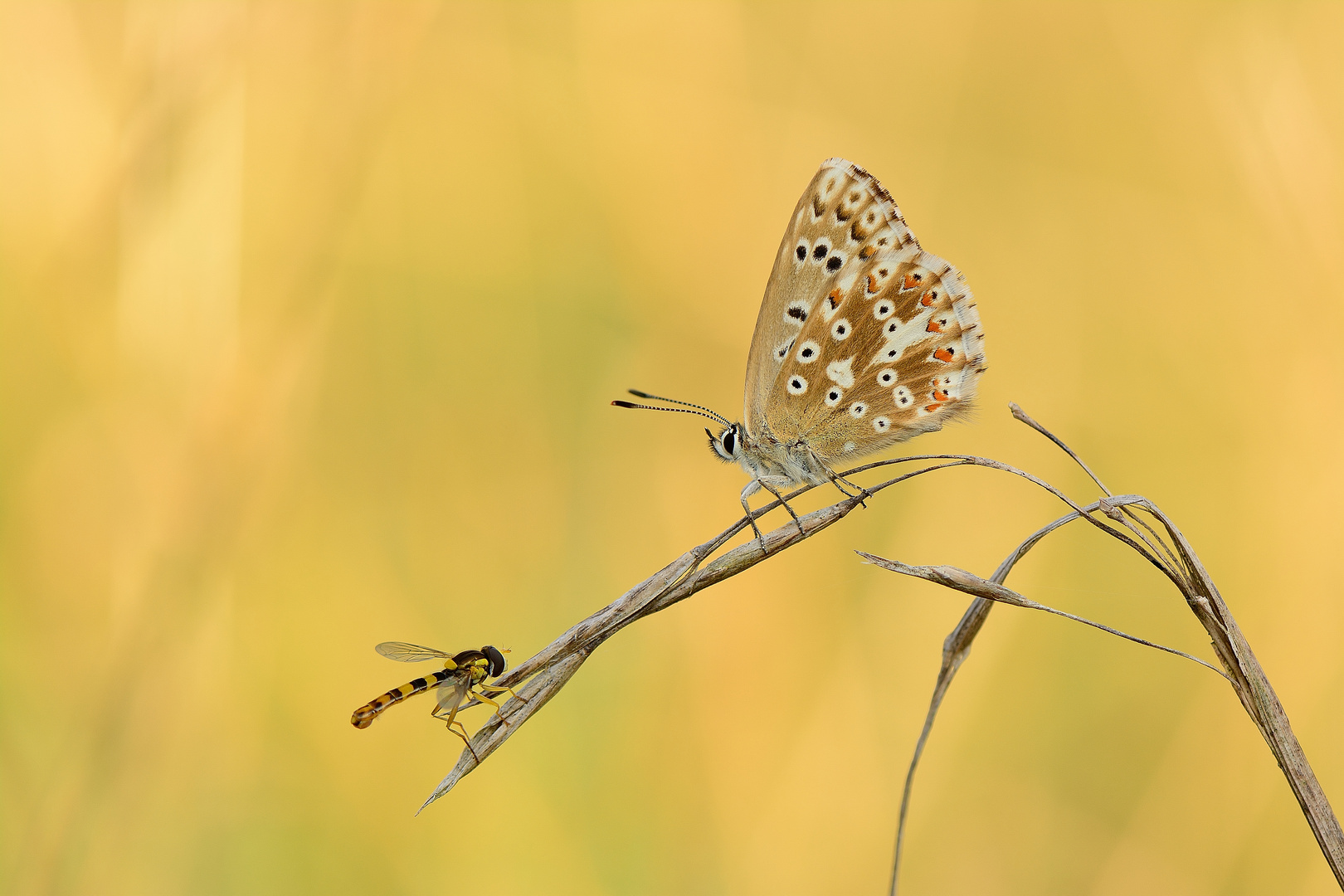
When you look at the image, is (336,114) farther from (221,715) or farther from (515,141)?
(221,715)

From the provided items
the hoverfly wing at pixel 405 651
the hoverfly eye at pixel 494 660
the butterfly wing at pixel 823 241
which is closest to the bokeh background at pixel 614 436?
the butterfly wing at pixel 823 241

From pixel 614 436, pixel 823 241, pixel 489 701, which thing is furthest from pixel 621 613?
pixel 614 436

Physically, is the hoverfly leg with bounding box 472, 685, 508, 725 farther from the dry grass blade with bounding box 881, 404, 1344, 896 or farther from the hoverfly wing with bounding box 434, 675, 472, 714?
the dry grass blade with bounding box 881, 404, 1344, 896

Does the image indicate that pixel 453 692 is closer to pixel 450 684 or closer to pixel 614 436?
pixel 450 684

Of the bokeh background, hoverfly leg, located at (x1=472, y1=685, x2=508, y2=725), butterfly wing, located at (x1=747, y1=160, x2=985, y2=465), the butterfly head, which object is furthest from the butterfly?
hoverfly leg, located at (x1=472, y1=685, x2=508, y2=725)

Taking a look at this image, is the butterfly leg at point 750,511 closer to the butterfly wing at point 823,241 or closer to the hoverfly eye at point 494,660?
the butterfly wing at point 823,241

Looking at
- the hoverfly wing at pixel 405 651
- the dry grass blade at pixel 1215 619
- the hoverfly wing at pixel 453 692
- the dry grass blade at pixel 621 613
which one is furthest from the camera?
the hoverfly wing at pixel 405 651
